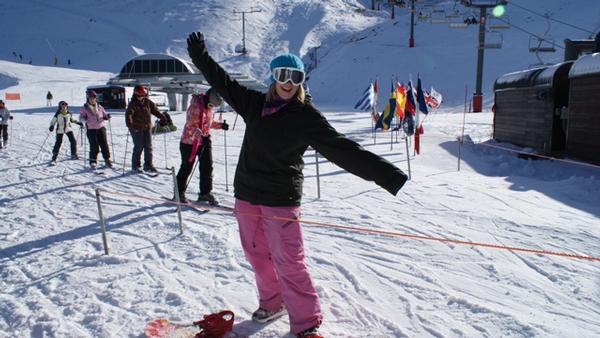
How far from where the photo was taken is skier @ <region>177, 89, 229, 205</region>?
7.29 metres

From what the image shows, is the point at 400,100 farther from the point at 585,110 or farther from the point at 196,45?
the point at 196,45

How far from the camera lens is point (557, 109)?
502 inches

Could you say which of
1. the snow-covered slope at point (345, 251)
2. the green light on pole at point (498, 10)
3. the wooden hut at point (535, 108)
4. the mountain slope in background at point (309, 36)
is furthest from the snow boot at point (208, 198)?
the mountain slope in background at point (309, 36)

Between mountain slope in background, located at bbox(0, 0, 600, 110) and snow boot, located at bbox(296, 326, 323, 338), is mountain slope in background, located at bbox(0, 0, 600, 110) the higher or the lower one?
the higher one

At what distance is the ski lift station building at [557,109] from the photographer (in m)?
11.4

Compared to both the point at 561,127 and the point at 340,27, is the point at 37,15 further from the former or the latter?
the point at 561,127

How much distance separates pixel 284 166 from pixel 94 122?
8703 millimetres

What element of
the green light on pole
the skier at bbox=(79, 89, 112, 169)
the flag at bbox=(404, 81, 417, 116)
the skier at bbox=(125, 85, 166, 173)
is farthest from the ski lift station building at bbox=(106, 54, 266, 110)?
the skier at bbox=(125, 85, 166, 173)

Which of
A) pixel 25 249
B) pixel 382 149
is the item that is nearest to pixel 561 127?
pixel 382 149

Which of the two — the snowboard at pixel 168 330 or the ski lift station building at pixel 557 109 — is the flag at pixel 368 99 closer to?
the ski lift station building at pixel 557 109

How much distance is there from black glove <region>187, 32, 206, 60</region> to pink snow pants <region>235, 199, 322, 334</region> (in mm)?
1147

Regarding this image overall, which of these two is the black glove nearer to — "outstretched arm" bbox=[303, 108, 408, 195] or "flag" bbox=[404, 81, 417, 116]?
"outstretched arm" bbox=[303, 108, 408, 195]

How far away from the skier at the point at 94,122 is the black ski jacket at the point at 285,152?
8112 mm

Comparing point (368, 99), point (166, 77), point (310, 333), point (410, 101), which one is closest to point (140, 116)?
point (310, 333)
